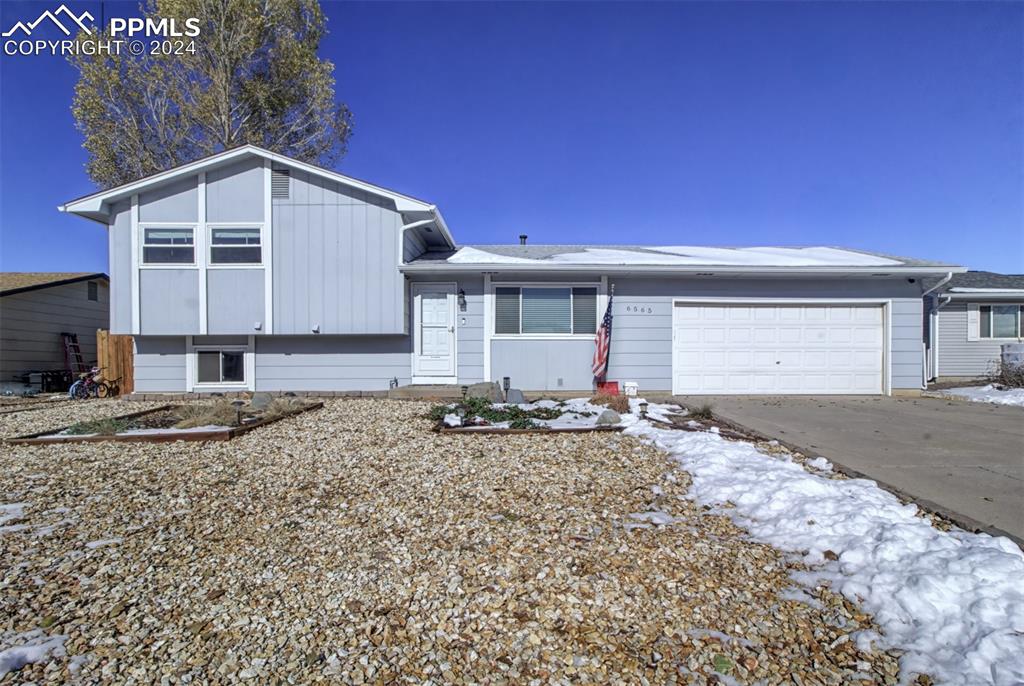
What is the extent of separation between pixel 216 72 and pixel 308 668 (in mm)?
17745

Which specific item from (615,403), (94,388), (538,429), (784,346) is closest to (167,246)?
(94,388)

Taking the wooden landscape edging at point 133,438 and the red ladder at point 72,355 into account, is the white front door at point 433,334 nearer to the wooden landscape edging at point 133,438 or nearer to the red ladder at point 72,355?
the wooden landscape edging at point 133,438

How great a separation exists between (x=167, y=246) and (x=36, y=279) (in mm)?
8961

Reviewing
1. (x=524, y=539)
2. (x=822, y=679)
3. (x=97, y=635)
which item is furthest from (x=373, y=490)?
(x=822, y=679)

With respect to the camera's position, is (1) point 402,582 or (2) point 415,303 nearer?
(1) point 402,582

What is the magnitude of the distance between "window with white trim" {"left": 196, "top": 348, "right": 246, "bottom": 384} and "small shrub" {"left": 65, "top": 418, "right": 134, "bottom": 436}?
334 cm

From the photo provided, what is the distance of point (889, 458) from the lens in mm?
4672

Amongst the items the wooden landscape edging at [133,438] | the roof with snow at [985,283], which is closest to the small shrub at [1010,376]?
the roof with snow at [985,283]

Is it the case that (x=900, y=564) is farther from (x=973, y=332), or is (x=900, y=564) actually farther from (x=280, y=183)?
(x=973, y=332)

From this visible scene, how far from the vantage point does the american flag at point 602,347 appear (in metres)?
9.46

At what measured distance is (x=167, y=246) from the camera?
368 inches

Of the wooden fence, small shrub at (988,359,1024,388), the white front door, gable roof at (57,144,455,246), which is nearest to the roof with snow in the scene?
small shrub at (988,359,1024,388)

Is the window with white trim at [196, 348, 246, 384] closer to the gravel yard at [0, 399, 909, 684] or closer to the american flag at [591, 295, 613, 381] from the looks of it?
the gravel yard at [0, 399, 909, 684]

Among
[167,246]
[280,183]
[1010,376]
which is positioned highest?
[280,183]
